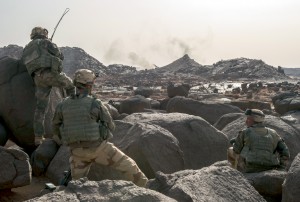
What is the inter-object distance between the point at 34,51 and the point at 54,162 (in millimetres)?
2295

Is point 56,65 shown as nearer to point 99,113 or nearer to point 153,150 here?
point 153,150

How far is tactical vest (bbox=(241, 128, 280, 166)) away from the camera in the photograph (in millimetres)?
6289

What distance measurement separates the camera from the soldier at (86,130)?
18.1 feet

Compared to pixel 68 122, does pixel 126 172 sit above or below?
below

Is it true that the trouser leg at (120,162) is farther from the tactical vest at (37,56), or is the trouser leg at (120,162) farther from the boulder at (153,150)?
the tactical vest at (37,56)

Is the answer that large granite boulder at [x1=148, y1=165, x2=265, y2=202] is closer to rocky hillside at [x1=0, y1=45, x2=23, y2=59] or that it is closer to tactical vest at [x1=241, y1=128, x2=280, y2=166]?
tactical vest at [x1=241, y1=128, x2=280, y2=166]

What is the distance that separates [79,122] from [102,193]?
2.17m

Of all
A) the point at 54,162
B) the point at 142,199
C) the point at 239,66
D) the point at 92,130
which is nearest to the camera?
the point at 142,199

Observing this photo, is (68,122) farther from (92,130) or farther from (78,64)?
(78,64)

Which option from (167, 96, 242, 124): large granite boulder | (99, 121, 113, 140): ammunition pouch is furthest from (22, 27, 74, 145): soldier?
(167, 96, 242, 124): large granite boulder

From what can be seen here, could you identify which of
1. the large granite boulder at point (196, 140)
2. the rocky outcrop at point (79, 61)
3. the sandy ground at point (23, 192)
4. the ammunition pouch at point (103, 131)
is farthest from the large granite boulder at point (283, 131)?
the rocky outcrop at point (79, 61)

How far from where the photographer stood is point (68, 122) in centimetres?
558

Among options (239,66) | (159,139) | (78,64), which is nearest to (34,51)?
(159,139)

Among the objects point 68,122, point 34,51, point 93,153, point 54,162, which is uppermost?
point 34,51
